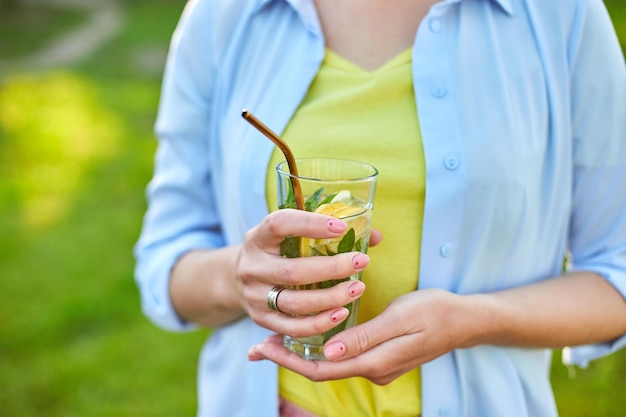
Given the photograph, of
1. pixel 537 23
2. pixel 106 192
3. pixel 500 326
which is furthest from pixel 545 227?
pixel 106 192

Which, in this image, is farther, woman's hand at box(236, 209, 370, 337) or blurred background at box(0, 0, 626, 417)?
blurred background at box(0, 0, 626, 417)

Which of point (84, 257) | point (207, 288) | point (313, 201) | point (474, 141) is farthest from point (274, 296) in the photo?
point (84, 257)

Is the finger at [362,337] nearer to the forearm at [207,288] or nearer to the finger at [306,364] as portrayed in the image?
the finger at [306,364]

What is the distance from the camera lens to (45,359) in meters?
4.17

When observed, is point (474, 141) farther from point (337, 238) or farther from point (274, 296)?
point (274, 296)

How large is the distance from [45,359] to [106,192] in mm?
2255

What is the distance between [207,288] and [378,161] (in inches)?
21.0

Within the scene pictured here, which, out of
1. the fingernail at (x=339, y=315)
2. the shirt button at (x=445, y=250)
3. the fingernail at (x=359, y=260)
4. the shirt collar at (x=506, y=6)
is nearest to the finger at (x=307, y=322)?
the fingernail at (x=339, y=315)

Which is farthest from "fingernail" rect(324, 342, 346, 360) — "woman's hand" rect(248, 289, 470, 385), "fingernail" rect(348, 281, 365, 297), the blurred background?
the blurred background

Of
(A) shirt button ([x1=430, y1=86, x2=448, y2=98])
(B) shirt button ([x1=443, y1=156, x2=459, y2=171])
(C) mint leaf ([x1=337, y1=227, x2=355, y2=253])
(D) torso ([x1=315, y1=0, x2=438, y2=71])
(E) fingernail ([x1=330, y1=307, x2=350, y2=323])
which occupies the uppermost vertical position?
(D) torso ([x1=315, y1=0, x2=438, y2=71])

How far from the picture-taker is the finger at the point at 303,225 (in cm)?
137

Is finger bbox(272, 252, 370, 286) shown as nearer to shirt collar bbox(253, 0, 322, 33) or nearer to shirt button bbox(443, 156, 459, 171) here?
shirt button bbox(443, 156, 459, 171)

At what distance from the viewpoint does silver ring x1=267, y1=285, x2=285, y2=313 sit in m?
1.53

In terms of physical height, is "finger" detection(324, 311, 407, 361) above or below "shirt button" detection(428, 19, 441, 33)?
below
